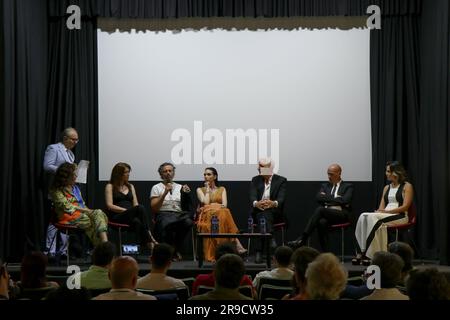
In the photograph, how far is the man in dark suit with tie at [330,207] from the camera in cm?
725

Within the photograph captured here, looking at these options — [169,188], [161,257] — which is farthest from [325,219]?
[161,257]

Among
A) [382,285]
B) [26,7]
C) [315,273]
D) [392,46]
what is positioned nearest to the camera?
[315,273]

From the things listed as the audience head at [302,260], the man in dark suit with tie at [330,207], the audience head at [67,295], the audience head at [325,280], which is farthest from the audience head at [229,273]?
the man in dark suit with tie at [330,207]

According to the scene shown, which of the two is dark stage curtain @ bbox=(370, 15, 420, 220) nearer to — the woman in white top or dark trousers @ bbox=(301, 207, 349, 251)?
the woman in white top

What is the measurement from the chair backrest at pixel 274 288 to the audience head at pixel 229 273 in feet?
2.30

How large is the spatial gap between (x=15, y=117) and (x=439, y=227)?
4.47m

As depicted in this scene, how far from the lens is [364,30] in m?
8.30

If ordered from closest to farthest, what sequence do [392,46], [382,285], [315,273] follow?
A: 1. [315,273]
2. [382,285]
3. [392,46]

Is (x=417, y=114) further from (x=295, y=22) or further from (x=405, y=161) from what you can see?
(x=295, y=22)

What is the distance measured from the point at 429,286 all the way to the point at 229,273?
2.95 feet

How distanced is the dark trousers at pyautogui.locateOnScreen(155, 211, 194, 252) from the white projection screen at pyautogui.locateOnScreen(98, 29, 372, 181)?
1.00 m

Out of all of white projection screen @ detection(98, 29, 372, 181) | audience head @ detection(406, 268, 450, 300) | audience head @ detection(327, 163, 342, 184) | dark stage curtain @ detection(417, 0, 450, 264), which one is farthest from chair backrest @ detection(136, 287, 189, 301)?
white projection screen @ detection(98, 29, 372, 181)

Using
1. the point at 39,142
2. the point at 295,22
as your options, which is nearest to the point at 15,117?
the point at 39,142

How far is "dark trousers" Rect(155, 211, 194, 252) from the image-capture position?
7312 millimetres
